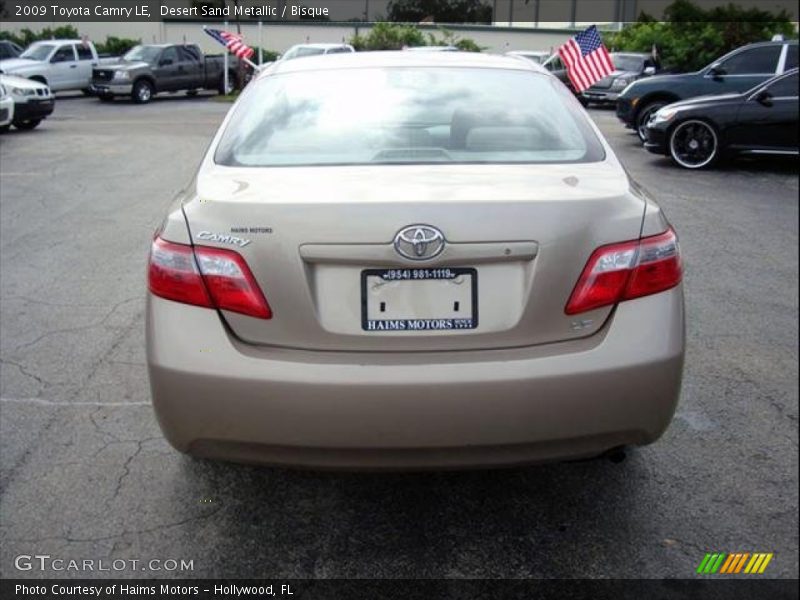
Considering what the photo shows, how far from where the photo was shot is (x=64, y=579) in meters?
A: 2.74

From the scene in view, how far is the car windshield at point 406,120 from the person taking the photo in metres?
3.04

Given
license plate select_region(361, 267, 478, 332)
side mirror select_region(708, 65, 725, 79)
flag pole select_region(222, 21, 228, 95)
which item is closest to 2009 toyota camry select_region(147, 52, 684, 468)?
license plate select_region(361, 267, 478, 332)

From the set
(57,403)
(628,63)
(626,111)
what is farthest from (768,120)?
(628,63)

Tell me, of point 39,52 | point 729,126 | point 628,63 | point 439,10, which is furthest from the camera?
point 439,10

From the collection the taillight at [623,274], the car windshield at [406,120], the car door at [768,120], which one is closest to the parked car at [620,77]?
the car door at [768,120]

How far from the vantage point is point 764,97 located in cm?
1100

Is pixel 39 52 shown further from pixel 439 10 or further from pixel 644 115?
pixel 644 115

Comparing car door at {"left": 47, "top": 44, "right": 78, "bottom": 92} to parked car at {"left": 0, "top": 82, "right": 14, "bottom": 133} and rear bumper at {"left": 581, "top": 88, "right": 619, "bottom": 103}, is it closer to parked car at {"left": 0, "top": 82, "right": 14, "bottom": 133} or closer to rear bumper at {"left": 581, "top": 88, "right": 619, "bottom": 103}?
parked car at {"left": 0, "top": 82, "right": 14, "bottom": 133}

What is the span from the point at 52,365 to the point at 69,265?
220 cm

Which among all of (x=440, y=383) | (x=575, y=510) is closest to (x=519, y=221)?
(x=440, y=383)

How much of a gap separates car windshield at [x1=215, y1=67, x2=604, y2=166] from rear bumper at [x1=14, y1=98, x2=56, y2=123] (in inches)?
528

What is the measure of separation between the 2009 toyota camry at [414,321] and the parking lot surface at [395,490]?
274mm

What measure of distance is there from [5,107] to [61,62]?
13.1 metres

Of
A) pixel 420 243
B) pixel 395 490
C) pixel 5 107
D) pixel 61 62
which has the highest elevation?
pixel 420 243
